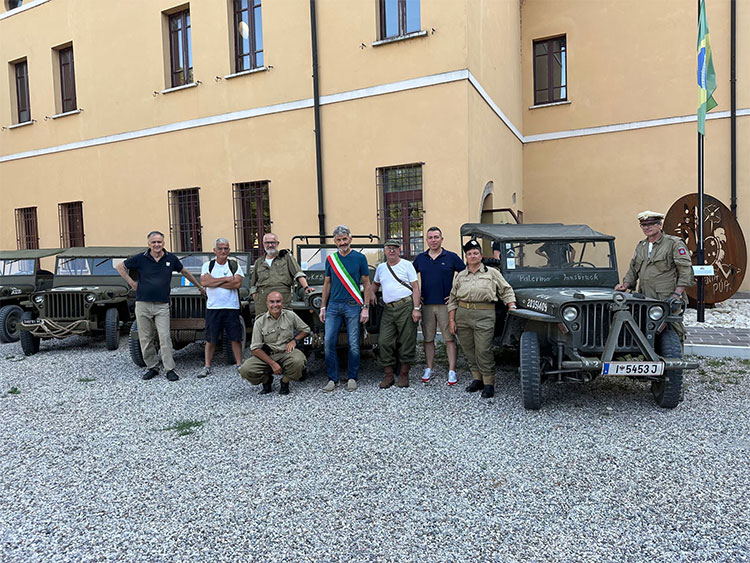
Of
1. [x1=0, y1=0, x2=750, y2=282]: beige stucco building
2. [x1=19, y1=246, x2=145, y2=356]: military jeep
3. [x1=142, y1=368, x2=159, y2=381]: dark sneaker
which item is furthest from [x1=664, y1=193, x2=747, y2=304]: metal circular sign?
[x1=19, y1=246, x2=145, y2=356]: military jeep

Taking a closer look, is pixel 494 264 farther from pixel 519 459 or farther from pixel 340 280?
pixel 519 459

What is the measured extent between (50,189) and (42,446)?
11448mm

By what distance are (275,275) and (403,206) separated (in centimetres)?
377

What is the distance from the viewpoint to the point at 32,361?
7.55 m

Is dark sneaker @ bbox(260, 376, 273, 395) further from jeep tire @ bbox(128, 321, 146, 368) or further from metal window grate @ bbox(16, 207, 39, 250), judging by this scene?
metal window grate @ bbox(16, 207, 39, 250)

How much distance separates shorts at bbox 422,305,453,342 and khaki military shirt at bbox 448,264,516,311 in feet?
1.61

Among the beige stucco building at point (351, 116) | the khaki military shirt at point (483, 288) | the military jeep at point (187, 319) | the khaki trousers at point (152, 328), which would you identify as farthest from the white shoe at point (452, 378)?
the beige stucco building at point (351, 116)

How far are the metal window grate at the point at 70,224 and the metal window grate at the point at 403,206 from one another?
8.52m

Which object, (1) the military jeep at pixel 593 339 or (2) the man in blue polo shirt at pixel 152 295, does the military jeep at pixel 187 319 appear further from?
(1) the military jeep at pixel 593 339

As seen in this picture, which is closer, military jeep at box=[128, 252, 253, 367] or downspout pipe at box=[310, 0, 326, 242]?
military jeep at box=[128, 252, 253, 367]

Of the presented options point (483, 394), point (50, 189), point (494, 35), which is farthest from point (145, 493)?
point (50, 189)

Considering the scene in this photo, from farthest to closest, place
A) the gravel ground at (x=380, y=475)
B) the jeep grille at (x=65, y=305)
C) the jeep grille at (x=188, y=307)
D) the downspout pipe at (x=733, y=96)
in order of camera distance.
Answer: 1. the downspout pipe at (x=733, y=96)
2. the jeep grille at (x=65, y=305)
3. the jeep grille at (x=188, y=307)
4. the gravel ground at (x=380, y=475)

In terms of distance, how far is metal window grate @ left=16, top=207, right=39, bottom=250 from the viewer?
14.0m

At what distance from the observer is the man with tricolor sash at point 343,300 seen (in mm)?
5508
